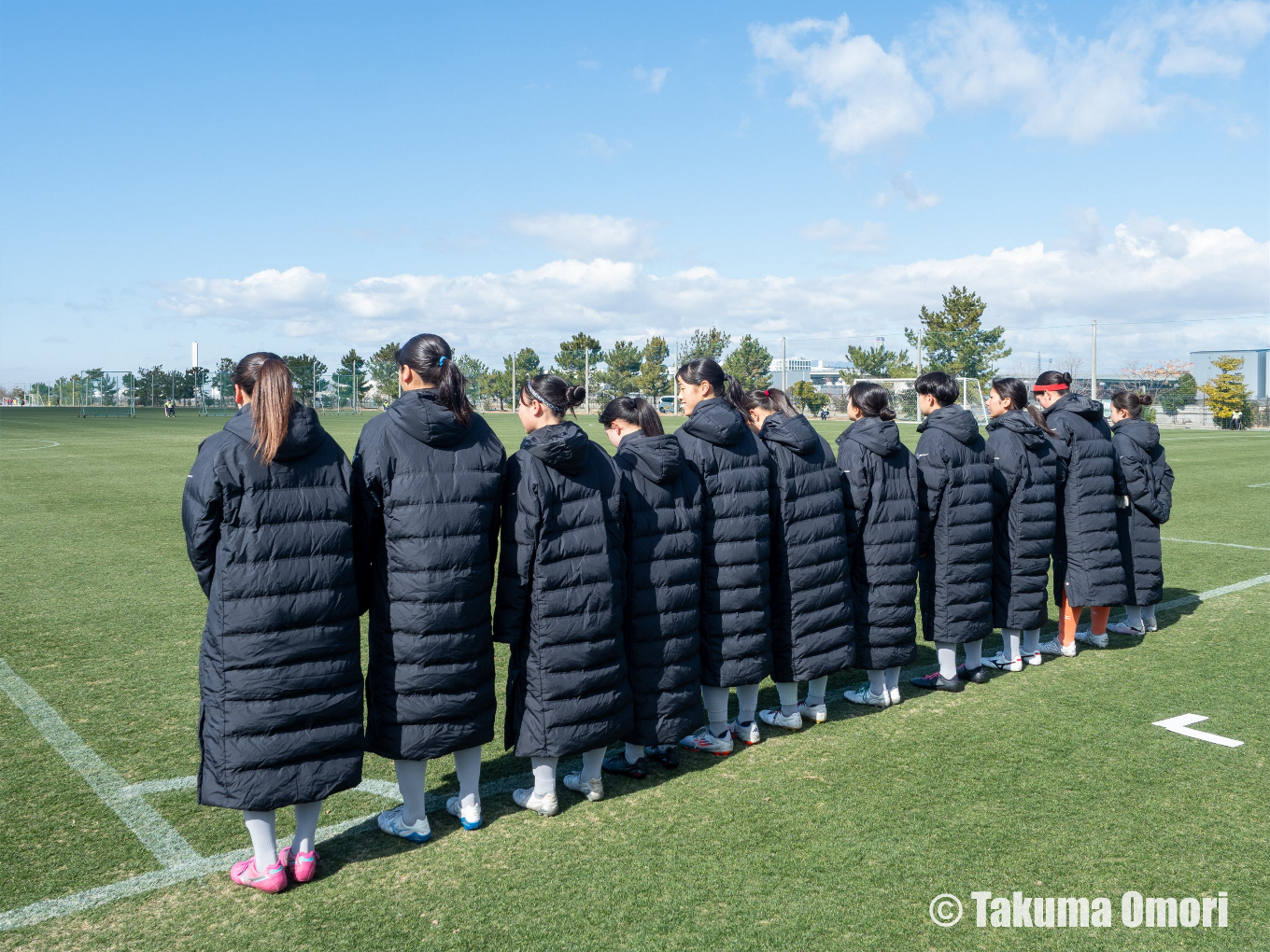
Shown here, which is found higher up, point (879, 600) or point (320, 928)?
point (879, 600)

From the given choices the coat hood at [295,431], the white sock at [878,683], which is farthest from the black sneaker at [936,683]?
the coat hood at [295,431]

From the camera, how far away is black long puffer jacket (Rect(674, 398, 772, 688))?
4.22 metres

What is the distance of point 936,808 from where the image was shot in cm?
367

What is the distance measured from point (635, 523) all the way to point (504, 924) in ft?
5.41

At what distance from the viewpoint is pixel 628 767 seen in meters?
4.08

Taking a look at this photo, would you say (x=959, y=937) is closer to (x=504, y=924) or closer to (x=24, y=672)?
(x=504, y=924)

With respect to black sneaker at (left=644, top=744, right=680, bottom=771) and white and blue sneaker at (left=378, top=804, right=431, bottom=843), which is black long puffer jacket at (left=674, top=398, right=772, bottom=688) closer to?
black sneaker at (left=644, top=744, right=680, bottom=771)

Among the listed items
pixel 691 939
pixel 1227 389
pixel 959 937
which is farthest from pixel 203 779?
pixel 1227 389

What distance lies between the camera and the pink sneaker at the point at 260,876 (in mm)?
3080

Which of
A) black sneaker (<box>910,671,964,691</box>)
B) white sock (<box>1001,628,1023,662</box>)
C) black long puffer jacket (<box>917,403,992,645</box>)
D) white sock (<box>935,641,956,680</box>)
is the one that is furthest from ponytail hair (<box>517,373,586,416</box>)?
white sock (<box>1001,628,1023,662</box>)

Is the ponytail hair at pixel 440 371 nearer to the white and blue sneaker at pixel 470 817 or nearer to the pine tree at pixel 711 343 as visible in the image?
the white and blue sneaker at pixel 470 817

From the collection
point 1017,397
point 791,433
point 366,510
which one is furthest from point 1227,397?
point 366,510

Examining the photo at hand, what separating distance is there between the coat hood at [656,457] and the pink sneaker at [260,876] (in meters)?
2.03

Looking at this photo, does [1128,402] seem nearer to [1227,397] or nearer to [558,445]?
[558,445]
